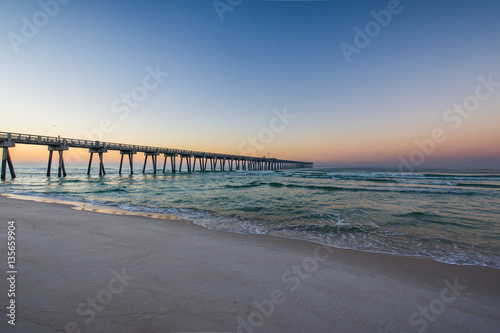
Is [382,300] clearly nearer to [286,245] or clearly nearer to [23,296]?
[286,245]

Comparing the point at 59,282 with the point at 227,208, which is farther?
the point at 227,208

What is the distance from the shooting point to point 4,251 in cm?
383

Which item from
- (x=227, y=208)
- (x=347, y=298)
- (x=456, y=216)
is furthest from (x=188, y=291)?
(x=456, y=216)

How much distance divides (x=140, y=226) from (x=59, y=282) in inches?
139

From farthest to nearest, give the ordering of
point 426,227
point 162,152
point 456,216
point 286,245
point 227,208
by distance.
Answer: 1. point 162,152
2. point 227,208
3. point 456,216
4. point 426,227
5. point 286,245
